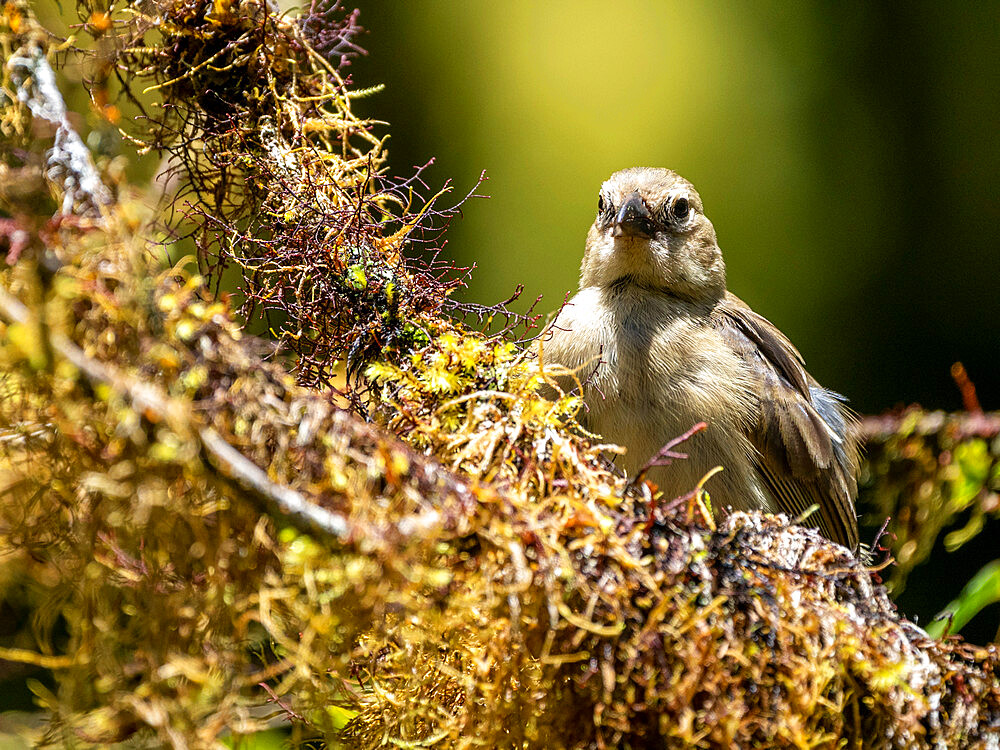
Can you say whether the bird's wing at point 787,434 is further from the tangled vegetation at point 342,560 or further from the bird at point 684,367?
the tangled vegetation at point 342,560

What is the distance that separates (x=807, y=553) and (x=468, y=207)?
444 cm

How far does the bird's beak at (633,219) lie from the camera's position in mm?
2674

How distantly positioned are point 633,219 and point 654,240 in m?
0.11

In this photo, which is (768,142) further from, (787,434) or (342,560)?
(342,560)

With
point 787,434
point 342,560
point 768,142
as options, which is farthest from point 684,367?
point 768,142

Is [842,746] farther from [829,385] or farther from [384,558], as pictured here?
[829,385]

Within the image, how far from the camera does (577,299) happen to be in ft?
9.32

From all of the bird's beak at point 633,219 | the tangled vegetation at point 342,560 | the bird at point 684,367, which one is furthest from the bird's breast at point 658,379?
the tangled vegetation at point 342,560

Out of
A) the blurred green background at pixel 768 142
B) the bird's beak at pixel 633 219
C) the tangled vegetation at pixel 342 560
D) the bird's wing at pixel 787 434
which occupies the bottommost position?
the tangled vegetation at pixel 342 560

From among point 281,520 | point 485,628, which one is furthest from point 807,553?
point 281,520

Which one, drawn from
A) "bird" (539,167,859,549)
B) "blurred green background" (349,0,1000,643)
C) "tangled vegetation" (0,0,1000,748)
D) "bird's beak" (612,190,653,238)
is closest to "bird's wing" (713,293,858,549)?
"bird" (539,167,859,549)

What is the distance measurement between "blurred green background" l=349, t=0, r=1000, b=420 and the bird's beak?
2.64 m

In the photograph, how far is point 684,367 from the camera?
254 cm

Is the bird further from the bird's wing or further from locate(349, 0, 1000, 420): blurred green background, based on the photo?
locate(349, 0, 1000, 420): blurred green background
